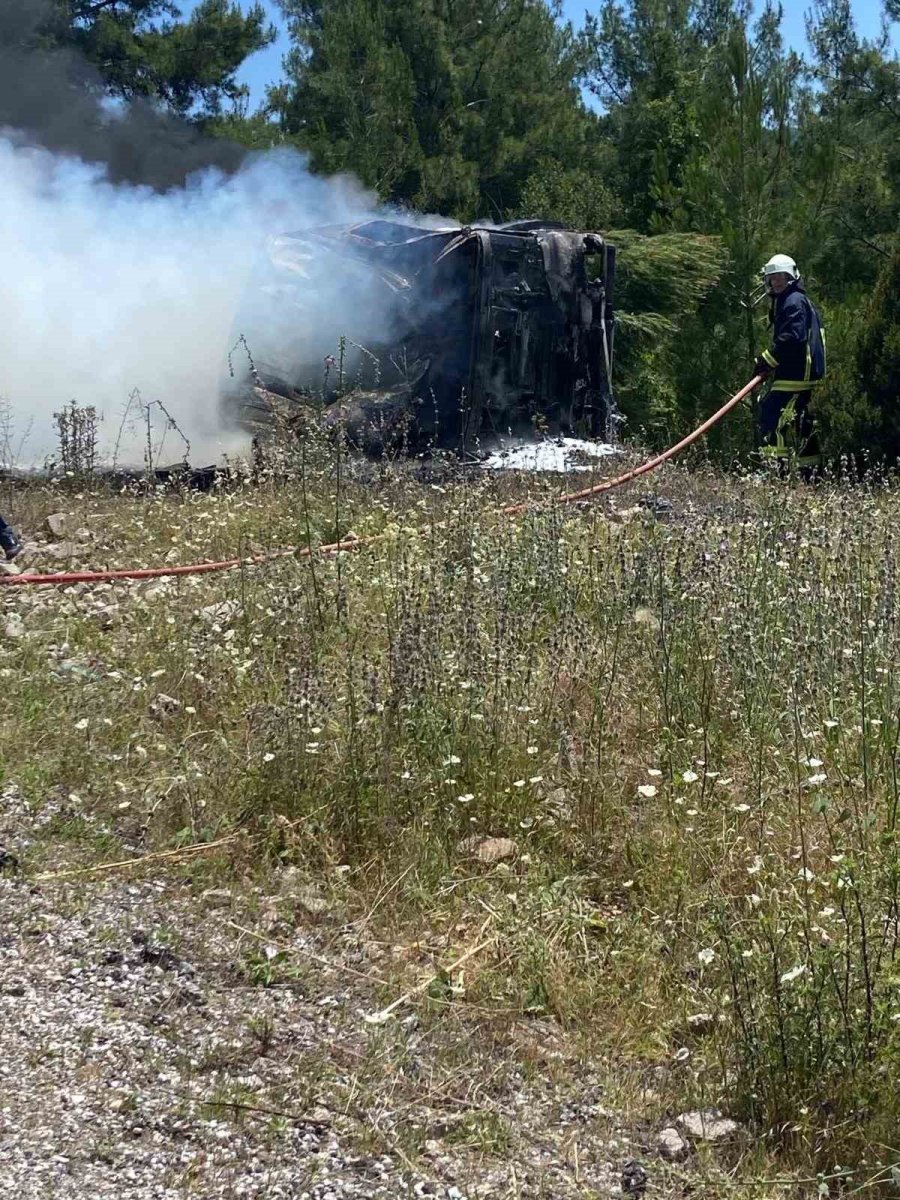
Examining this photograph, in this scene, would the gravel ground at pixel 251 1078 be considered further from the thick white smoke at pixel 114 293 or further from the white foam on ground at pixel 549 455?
the thick white smoke at pixel 114 293

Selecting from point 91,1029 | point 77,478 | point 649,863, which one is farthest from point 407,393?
point 91,1029

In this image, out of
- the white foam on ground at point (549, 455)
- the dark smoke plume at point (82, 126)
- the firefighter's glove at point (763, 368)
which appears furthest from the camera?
the dark smoke plume at point (82, 126)

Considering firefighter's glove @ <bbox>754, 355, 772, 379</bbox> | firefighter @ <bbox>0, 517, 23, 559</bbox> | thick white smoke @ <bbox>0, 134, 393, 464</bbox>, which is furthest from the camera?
thick white smoke @ <bbox>0, 134, 393, 464</bbox>

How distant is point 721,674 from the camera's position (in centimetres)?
416

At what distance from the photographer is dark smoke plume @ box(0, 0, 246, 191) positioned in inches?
497

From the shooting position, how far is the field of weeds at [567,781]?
2641 millimetres

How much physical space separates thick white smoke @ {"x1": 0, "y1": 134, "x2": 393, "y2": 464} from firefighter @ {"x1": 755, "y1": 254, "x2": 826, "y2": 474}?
3254 mm

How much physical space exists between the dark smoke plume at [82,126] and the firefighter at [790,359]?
21.4 ft

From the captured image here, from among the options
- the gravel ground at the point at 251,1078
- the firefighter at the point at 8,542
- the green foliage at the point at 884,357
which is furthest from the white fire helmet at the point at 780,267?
the gravel ground at the point at 251,1078

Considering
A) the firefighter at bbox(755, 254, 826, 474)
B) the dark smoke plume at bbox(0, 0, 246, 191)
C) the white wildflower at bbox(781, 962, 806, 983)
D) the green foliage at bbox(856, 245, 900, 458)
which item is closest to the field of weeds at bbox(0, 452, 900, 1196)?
the white wildflower at bbox(781, 962, 806, 983)

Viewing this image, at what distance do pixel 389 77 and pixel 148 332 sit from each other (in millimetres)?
10128

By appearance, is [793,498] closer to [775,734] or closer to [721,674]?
[721,674]

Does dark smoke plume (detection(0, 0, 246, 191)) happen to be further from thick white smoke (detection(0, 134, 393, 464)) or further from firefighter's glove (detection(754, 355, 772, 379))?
firefighter's glove (detection(754, 355, 772, 379))

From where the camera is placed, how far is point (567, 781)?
3.75 m
